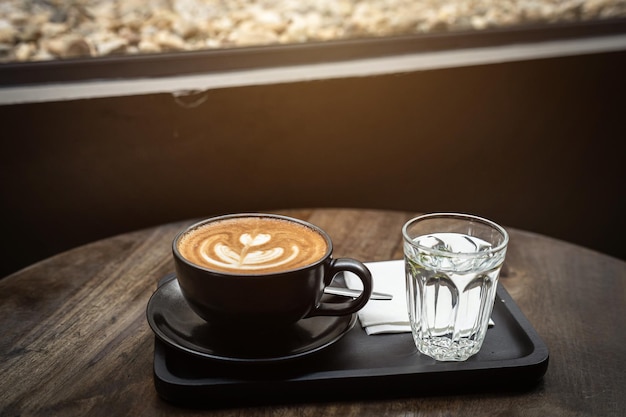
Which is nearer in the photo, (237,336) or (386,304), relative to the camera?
(237,336)

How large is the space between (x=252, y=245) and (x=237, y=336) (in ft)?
0.36

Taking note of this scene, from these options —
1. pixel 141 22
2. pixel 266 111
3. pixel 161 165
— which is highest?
pixel 141 22

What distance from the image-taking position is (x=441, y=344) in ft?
2.60

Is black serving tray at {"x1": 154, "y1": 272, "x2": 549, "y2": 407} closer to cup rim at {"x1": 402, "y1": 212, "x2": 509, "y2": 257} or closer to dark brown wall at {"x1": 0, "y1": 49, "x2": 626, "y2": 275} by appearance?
cup rim at {"x1": 402, "y1": 212, "x2": 509, "y2": 257}

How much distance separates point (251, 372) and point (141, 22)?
1.15 meters

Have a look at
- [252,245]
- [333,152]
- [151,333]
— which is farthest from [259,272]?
[333,152]

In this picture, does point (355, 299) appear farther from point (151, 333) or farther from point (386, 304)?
point (151, 333)

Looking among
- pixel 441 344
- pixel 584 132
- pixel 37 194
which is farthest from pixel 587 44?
pixel 37 194

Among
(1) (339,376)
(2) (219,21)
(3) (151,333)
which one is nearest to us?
(1) (339,376)

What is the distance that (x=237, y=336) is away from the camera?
2.54ft

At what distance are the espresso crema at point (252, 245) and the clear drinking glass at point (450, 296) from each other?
113mm

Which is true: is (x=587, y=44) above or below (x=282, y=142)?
above

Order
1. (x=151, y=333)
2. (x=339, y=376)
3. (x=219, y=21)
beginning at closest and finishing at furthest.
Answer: (x=339, y=376) < (x=151, y=333) < (x=219, y=21)

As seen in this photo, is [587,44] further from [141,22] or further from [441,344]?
[441,344]
